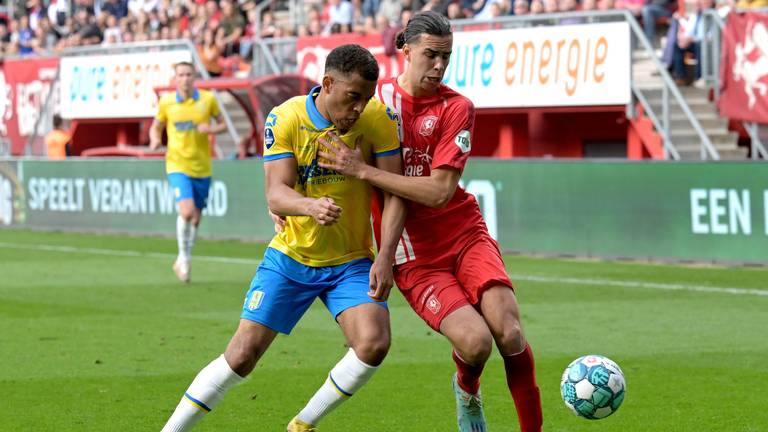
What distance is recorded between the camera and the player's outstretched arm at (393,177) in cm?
668

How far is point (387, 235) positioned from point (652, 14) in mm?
14857

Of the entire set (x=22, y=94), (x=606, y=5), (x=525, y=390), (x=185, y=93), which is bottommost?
(x=22, y=94)

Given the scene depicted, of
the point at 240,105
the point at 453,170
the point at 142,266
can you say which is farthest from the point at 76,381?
the point at 240,105

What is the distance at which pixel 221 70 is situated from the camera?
28422 millimetres

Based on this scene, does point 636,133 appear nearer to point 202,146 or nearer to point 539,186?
point 539,186

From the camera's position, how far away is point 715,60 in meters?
19.3

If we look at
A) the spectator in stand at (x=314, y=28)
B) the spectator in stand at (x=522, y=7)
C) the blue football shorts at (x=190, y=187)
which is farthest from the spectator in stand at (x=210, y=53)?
the blue football shorts at (x=190, y=187)

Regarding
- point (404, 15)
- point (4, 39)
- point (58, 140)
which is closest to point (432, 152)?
point (404, 15)

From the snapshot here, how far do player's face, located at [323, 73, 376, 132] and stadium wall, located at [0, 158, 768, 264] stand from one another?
10.7 m

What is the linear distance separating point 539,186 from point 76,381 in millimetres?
10395

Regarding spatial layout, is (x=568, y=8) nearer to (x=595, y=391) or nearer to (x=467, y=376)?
(x=595, y=391)

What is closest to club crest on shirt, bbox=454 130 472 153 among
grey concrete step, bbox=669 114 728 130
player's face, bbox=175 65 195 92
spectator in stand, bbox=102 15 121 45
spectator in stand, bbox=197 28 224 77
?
player's face, bbox=175 65 195 92

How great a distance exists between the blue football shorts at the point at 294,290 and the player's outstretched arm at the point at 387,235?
112 mm

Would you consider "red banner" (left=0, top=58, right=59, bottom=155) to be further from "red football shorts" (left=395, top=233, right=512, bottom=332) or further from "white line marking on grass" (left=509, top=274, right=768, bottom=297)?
"red football shorts" (left=395, top=233, right=512, bottom=332)
